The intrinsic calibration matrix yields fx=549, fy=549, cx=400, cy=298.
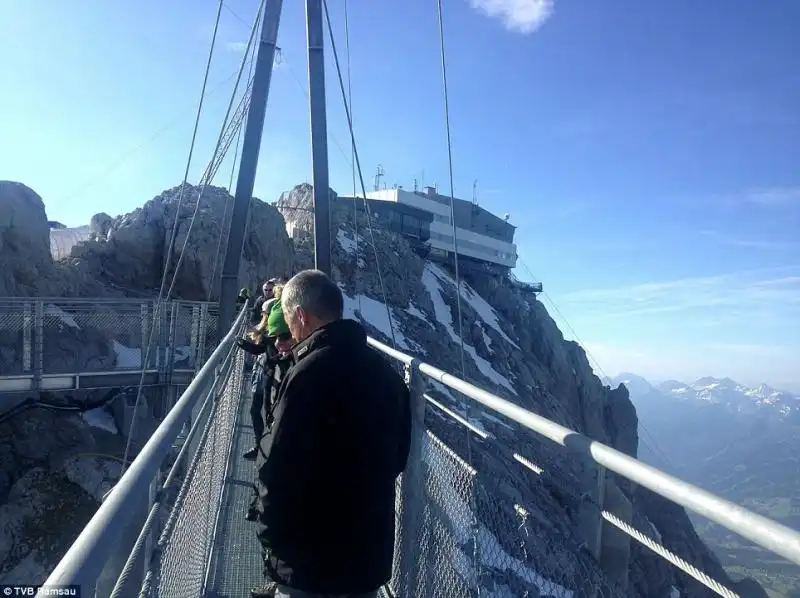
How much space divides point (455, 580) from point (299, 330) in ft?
5.24

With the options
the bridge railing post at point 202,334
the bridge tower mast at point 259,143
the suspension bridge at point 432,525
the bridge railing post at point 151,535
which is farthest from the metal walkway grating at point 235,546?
the bridge railing post at point 202,334

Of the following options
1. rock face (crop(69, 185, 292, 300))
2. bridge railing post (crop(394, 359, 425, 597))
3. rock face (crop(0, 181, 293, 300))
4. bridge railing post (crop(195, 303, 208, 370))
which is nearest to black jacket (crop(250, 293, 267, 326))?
bridge railing post (crop(195, 303, 208, 370))

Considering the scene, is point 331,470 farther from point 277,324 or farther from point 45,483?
point 45,483

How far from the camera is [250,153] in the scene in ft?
35.7

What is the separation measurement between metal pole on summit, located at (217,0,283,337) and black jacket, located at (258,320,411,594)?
9.49m

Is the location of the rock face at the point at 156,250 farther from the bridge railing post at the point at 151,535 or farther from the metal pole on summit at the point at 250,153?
the bridge railing post at the point at 151,535

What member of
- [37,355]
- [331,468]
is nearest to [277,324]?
[331,468]

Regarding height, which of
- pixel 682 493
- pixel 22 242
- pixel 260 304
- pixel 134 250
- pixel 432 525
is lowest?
pixel 432 525

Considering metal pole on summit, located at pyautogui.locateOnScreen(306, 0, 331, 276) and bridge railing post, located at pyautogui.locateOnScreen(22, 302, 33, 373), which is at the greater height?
metal pole on summit, located at pyautogui.locateOnScreen(306, 0, 331, 276)

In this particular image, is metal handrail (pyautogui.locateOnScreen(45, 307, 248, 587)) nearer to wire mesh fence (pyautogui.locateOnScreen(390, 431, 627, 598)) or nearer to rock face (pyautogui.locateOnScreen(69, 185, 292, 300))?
wire mesh fence (pyautogui.locateOnScreen(390, 431, 627, 598))

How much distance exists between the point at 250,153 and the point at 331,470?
32.6ft

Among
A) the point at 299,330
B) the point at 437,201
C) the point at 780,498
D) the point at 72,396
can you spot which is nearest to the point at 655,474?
the point at 299,330

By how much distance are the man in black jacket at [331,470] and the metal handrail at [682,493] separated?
2.02 feet

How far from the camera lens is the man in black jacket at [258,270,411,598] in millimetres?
1953
